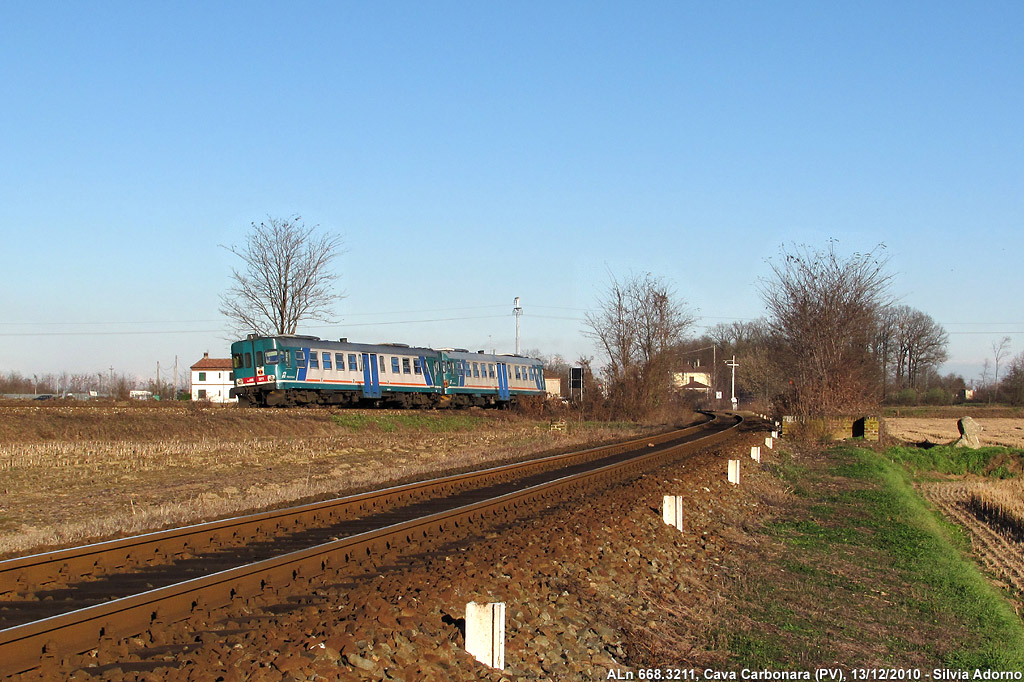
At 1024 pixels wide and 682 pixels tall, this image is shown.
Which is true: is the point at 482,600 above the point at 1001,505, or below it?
above

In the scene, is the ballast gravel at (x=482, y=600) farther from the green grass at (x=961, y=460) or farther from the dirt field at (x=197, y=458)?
the green grass at (x=961, y=460)

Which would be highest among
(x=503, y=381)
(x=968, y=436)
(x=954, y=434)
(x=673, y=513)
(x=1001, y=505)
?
(x=503, y=381)

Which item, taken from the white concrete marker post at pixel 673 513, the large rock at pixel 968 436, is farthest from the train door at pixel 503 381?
the white concrete marker post at pixel 673 513

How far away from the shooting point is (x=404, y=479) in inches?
701

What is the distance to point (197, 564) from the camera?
8.77 metres

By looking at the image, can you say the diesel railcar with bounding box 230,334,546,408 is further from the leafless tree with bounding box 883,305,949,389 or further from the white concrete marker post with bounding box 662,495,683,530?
the leafless tree with bounding box 883,305,949,389

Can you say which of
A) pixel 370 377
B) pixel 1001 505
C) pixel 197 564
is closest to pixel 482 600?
pixel 197 564

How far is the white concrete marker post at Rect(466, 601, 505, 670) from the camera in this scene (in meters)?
6.04

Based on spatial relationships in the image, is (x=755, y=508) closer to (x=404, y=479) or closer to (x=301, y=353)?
(x=404, y=479)

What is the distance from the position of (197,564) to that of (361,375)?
93.5 ft

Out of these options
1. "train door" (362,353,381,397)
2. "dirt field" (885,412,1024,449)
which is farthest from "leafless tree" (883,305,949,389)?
"train door" (362,353,381,397)

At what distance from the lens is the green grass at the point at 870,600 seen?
737cm

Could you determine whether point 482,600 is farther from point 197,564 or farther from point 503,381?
point 503,381

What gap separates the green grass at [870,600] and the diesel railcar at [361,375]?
892 inches
